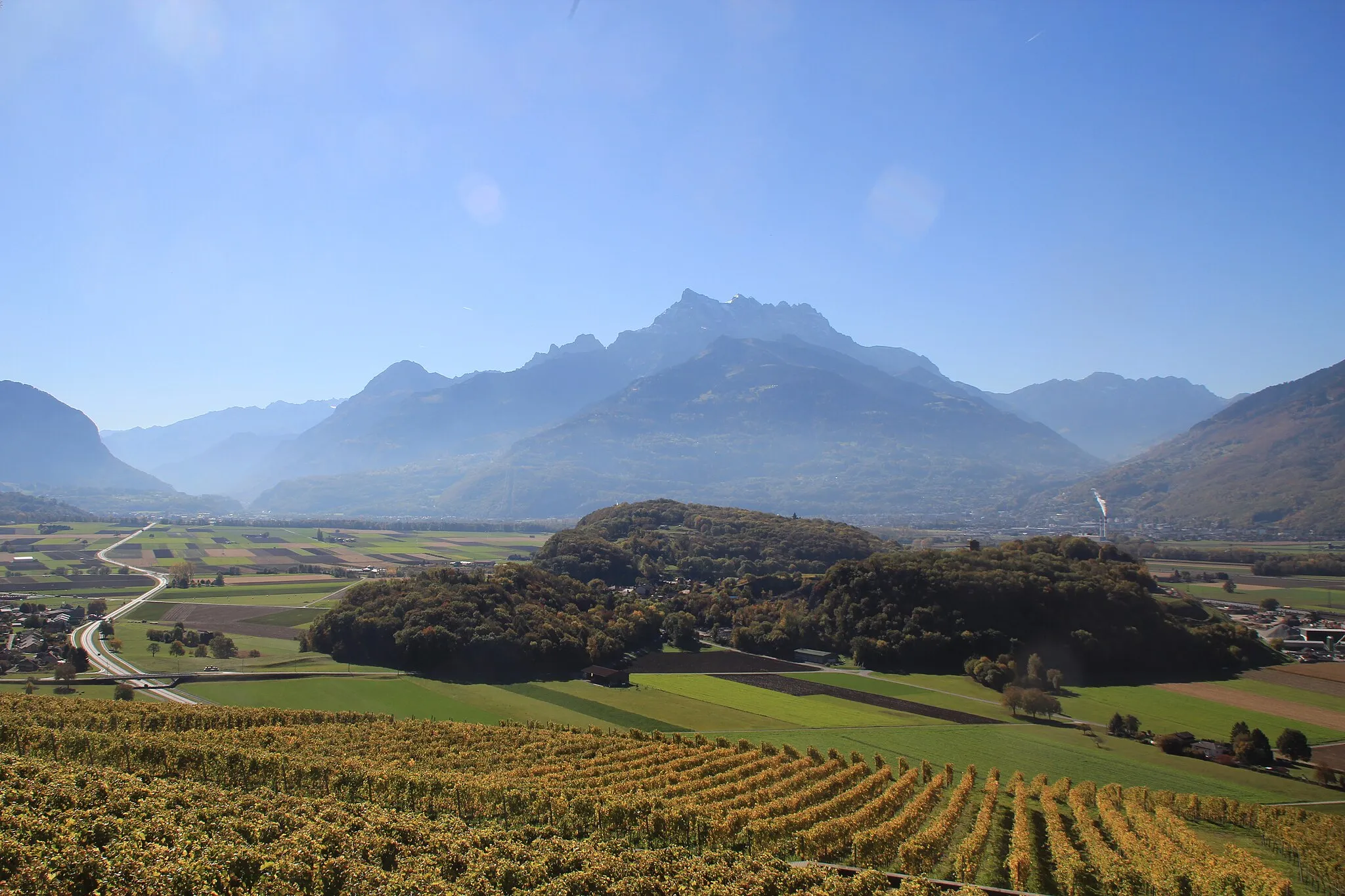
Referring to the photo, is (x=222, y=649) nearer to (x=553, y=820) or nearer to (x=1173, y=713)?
(x=553, y=820)

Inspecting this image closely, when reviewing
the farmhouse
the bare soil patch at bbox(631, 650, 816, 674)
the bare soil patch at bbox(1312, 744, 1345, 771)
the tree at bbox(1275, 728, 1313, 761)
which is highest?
the tree at bbox(1275, 728, 1313, 761)

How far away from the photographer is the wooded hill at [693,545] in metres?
102

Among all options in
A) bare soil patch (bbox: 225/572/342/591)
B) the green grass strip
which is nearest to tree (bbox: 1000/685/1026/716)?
the green grass strip

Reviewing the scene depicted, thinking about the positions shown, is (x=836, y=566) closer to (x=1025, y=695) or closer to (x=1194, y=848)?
(x=1025, y=695)

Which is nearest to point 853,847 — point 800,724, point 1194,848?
point 1194,848

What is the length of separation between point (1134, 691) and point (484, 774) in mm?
44859

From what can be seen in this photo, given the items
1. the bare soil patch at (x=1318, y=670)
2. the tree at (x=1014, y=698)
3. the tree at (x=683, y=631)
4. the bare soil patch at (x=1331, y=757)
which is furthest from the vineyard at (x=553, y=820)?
the tree at (x=683, y=631)

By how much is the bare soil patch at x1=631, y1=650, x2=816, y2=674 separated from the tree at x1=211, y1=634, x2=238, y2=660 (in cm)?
2985

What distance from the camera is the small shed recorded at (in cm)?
5575

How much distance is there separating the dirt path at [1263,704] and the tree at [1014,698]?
514 inches

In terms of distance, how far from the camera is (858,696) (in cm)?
5219

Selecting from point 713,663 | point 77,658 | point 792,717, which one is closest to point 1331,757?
point 792,717

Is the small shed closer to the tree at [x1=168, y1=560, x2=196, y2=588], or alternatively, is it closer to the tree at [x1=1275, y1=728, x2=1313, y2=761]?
the tree at [x1=1275, y1=728, x2=1313, y2=761]

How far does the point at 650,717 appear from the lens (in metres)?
45.9
